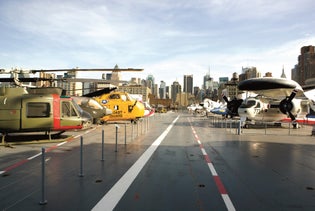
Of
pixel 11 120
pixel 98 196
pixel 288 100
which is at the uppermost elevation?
pixel 288 100

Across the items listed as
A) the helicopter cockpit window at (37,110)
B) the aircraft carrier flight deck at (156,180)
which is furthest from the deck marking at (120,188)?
the helicopter cockpit window at (37,110)

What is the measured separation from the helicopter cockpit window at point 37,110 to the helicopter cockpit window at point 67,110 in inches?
34.8

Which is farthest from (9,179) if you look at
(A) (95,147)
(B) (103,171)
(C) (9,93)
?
(C) (9,93)

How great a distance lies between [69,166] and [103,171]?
5.17ft

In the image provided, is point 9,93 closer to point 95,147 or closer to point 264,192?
point 95,147

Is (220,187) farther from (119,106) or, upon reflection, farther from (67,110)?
(119,106)

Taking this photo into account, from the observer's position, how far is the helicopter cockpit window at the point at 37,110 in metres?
13.6

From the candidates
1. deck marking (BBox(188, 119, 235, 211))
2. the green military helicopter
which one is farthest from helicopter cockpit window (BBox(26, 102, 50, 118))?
deck marking (BBox(188, 119, 235, 211))

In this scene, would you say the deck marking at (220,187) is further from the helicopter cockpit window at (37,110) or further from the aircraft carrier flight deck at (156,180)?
the helicopter cockpit window at (37,110)

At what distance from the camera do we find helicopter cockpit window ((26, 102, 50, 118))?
44.6 feet

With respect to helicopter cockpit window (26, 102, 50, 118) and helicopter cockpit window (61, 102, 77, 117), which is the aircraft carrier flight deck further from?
helicopter cockpit window (61, 102, 77, 117)

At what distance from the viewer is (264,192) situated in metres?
6.13

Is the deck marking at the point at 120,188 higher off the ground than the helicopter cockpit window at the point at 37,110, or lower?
lower

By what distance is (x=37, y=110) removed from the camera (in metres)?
13.7
